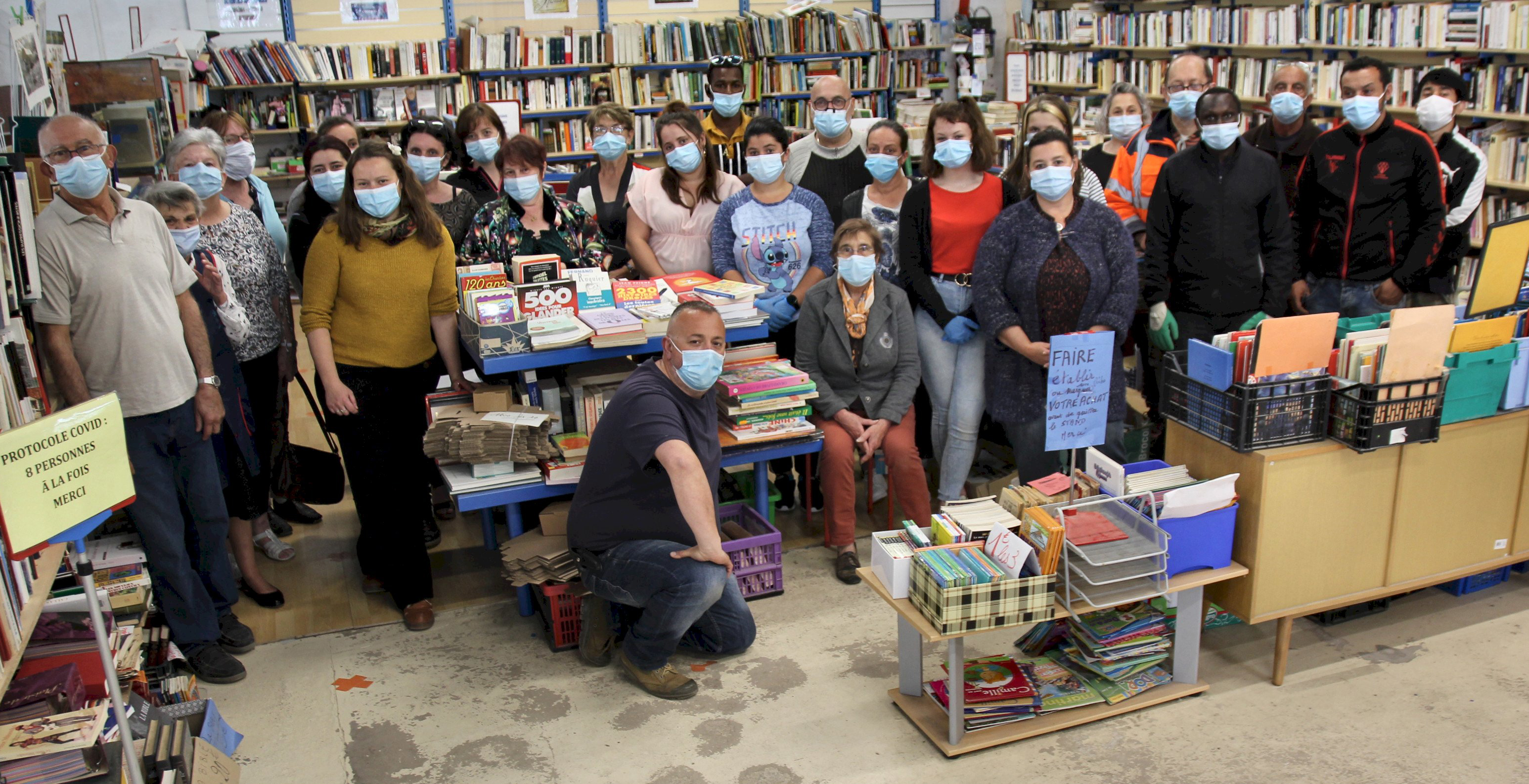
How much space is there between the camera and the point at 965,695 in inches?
129

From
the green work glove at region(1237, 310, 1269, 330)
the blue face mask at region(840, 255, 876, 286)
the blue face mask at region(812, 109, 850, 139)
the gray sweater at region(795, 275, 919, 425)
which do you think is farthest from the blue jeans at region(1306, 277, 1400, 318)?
the blue face mask at region(812, 109, 850, 139)

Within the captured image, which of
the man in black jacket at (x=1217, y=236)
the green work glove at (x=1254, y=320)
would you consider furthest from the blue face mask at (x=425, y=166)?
the green work glove at (x=1254, y=320)

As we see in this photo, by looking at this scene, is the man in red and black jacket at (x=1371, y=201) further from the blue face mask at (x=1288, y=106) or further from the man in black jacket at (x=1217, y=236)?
the man in black jacket at (x=1217, y=236)

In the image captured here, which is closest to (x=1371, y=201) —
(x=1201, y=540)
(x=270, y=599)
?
(x=1201, y=540)

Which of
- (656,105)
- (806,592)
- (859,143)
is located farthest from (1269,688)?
(656,105)

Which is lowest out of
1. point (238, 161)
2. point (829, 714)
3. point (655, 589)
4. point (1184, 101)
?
point (829, 714)

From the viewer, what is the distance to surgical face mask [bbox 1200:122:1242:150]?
13.8 ft

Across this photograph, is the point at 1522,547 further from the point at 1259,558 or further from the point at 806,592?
the point at 806,592

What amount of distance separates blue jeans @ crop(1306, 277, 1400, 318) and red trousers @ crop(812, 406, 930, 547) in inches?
73.3

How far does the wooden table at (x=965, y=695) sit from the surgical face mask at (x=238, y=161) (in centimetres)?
293

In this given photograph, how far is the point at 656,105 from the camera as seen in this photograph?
1024cm

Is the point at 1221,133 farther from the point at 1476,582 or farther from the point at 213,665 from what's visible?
the point at 213,665

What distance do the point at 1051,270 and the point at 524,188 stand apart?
200 cm

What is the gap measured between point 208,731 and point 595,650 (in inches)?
46.7
